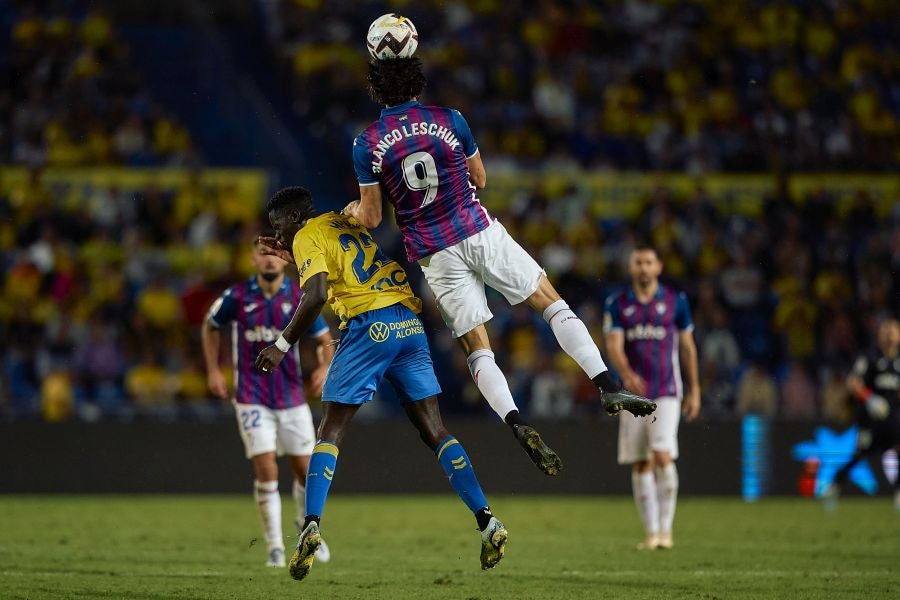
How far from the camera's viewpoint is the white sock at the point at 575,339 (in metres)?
7.97

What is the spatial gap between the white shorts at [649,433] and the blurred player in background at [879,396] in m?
4.29

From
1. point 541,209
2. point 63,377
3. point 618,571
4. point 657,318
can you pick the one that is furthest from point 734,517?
point 63,377

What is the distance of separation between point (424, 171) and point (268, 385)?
9.51ft

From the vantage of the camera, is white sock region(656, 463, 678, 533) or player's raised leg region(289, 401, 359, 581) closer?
player's raised leg region(289, 401, 359, 581)

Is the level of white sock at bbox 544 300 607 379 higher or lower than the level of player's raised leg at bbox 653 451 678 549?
higher

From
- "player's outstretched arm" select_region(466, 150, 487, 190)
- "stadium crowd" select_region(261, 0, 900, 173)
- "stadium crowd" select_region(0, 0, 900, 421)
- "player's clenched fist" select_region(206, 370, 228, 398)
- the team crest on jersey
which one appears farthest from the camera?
"stadium crowd" select_region(261, 0, 900, 173)

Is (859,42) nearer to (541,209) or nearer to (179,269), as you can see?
(541,209)

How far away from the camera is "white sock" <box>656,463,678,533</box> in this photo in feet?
37.3

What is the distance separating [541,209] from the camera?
1939 centimetres

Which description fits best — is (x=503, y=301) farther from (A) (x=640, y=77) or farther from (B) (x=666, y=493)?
(B) (x=666, y=493)

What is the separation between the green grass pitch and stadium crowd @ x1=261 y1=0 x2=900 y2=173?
6.31 metres

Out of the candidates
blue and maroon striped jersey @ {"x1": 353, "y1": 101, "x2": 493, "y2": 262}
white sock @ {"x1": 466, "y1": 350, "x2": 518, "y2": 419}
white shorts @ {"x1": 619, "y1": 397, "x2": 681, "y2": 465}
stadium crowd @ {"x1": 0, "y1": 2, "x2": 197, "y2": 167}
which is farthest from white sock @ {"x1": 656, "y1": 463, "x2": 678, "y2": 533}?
stadium crowd @ {"x1": 0, "y1": 2, "x2": 197, "y2": 167}

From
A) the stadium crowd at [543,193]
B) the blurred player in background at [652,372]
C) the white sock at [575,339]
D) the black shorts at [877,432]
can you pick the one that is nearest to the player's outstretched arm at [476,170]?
the white sock at [575,339]

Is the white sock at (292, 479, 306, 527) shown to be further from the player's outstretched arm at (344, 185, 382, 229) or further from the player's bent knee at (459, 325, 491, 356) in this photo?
the player's outstretched arm at (344, 185, 382, 229)
